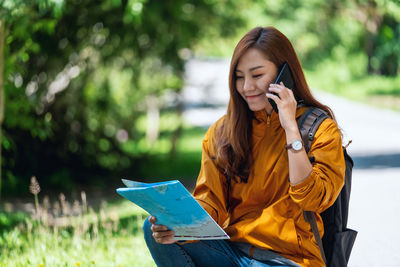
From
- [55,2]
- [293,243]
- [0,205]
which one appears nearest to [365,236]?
[293,243]

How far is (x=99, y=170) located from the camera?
1020cm

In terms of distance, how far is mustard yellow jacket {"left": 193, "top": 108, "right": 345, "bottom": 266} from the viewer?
2785 mm

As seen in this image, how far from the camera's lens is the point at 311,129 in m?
2.89

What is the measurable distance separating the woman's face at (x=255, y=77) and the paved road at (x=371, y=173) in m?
0.48

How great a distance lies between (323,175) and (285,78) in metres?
0.51

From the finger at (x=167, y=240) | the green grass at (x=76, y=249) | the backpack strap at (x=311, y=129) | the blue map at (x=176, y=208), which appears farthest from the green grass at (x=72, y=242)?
the backpack strap at (x=311, y=129)

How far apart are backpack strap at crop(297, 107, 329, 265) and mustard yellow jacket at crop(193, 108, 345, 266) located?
0.9 inches

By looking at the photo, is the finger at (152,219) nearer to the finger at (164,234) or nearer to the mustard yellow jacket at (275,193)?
the finger at (164,234)

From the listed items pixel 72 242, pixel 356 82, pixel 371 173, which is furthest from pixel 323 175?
pixel 356 82

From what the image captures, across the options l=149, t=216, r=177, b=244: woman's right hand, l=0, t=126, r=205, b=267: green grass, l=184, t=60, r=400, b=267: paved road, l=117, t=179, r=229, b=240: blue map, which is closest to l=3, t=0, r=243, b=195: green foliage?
l=184, t=60, r=400, b=267: paved road

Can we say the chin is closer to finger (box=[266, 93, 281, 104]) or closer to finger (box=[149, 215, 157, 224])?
finger (box=[266, 93, 281, 104])

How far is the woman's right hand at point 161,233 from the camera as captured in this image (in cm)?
292

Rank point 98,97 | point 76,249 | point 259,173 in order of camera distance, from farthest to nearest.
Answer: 1. point 98,97
2. point 76,249
3. point 259,173

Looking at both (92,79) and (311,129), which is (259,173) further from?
(92,79)
